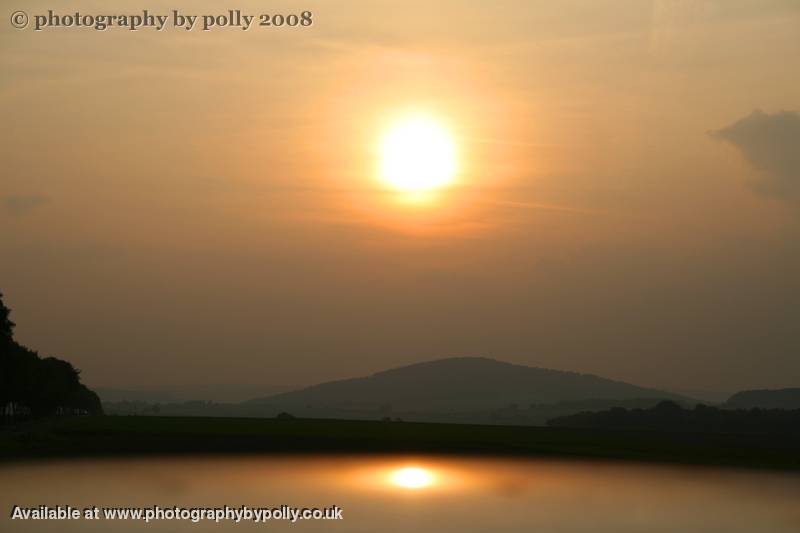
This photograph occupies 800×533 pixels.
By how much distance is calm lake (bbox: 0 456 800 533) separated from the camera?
54.9 m

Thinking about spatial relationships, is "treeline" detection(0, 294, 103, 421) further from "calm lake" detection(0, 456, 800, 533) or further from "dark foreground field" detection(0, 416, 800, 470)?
"calm lake" detection(0, 456, 800, 533)

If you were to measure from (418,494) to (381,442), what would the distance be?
2447 inches

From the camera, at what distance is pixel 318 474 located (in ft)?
262

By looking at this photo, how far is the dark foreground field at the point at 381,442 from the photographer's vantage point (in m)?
108

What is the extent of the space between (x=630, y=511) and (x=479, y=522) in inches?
405

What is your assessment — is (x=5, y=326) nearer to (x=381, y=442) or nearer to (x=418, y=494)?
(x=381, y=442)

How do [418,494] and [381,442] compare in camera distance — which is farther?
[381,442]

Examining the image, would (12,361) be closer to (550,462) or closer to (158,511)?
(550,462)

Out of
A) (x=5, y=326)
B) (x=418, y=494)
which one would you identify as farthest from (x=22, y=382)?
(x=418, y=494)

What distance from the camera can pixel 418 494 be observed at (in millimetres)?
67812

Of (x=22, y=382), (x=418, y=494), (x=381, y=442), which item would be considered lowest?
(x=418, y=494)

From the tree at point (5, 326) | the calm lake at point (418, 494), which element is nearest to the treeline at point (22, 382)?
the tree at point (5, 326)

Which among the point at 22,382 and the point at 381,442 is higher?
the point at 22,382

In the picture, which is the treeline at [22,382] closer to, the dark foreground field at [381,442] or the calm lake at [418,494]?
the dark foreground field at [381,442]
